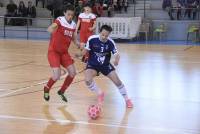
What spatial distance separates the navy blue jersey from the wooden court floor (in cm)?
77

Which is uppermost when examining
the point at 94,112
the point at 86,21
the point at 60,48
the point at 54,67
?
the point at 86,21

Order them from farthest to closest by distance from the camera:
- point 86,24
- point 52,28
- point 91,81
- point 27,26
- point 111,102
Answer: point 27,26 → point 86,24 → point 111,102 → point 52,28 → point 91,81

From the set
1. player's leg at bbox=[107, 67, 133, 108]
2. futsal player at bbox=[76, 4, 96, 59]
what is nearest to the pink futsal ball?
player's leg at bbox=[107, 67, 133, 108]

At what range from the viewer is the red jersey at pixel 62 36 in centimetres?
771

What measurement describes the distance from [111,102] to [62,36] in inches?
55.6

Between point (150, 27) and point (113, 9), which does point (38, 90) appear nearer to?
point (150, 27)

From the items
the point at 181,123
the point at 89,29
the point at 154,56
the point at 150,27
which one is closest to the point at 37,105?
the point at 181,123

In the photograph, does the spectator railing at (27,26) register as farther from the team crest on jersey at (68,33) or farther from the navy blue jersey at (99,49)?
the navy blue jersey at (99,49)

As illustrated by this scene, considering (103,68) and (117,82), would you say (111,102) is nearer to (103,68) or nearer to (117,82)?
(117,82)

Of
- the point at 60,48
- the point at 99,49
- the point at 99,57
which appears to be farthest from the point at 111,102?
the point at 60,48

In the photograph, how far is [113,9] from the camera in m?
24.8

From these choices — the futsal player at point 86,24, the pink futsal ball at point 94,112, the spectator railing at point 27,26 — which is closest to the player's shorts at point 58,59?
the pink futsal ball at point 94,112

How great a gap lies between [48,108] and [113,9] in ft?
58.8

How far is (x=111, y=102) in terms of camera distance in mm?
7945
